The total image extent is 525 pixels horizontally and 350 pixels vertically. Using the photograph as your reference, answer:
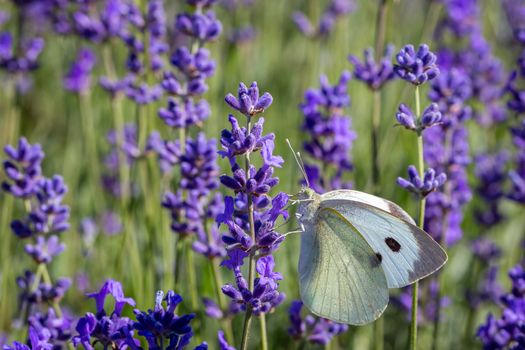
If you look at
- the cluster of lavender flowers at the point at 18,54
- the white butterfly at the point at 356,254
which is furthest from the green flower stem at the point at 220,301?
the cluster of lavender flowers at the point at 18,54

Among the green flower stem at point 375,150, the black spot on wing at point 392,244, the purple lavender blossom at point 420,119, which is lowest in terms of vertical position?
the black spot on wing at point 392,244

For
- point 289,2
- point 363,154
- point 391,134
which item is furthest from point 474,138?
point 289,2

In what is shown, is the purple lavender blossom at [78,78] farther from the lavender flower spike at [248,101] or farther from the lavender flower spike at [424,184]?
the lavender flower spike at [424,184]

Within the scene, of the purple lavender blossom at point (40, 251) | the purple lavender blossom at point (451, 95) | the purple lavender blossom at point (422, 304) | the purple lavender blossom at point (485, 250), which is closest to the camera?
the purple lavender blossom at point (40, 251)

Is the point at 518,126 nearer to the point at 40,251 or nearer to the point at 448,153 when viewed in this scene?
the point at 448,153

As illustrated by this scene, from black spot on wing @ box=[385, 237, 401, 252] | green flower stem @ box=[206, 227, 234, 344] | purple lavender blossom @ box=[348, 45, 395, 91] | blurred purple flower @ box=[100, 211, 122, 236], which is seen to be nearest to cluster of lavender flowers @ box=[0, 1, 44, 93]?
blurred purple flower @ box=[100, 211, 122, 236]

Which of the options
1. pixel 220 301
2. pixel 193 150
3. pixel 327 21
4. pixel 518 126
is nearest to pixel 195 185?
pixel 193 150
